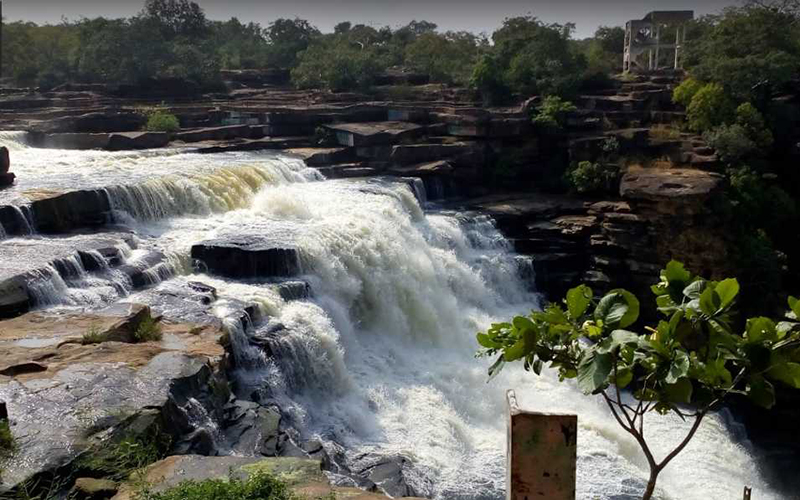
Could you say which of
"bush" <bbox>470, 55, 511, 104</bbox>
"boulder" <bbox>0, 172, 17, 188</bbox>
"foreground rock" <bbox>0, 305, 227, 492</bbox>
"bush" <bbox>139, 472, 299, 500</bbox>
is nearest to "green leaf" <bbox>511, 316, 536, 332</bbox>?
"bush" <bbox>139, 472, 299, 500</bbox>

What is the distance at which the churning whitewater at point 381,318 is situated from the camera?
461 inches

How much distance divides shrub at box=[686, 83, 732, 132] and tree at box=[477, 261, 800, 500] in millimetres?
19340

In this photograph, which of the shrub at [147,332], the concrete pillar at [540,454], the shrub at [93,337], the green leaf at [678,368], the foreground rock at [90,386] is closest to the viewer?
the green leaf at [678,368]

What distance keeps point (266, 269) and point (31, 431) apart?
6.72m

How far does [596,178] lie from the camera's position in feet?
69.4

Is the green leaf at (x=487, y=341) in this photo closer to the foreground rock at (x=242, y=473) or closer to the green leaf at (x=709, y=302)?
the green leaf at (x=709, y=302)

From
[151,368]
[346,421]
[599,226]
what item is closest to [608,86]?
[599,226]

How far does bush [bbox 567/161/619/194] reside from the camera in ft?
69.0

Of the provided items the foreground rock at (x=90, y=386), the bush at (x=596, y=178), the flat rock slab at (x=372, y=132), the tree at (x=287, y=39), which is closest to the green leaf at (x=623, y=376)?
the foreground rock at (x=90, y=386)

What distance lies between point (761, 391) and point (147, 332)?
8177mm

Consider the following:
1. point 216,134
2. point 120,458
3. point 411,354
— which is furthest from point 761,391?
point 216,134

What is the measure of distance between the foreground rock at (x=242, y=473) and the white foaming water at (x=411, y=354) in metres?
3.49

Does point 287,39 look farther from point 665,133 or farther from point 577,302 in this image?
point 577,302

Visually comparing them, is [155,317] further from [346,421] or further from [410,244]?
[410,244]
